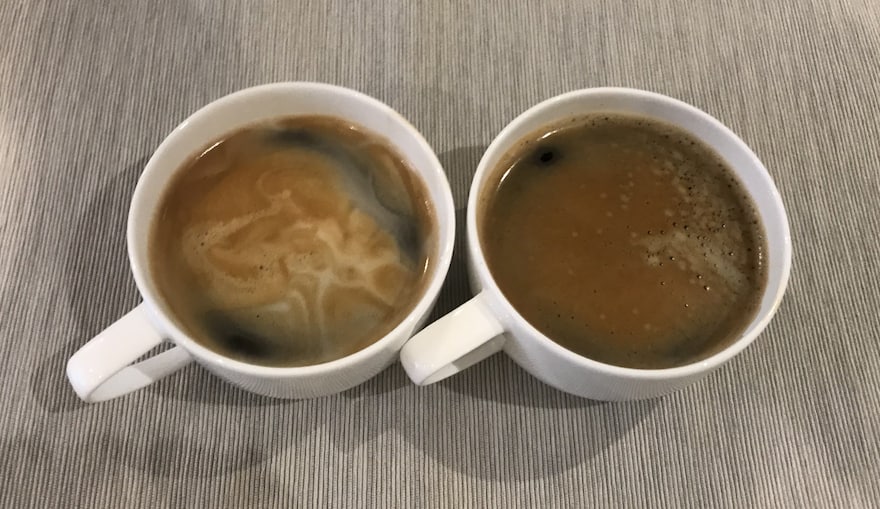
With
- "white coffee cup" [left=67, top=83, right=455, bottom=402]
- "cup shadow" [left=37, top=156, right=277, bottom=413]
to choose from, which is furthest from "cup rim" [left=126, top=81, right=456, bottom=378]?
"cup shadow" [left=37, top=156, right=277, bottom=413]

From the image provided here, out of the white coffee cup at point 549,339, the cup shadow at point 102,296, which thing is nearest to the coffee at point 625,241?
the white coffee cup at point 549,339

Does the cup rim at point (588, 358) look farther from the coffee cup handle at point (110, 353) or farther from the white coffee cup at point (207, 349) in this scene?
the coffee cup handle at point (110, 353)

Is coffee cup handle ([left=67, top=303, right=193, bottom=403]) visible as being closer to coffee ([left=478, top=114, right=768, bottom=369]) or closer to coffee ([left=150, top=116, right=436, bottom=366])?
coffee ([left=150, top=116, right=436, bottom=366])

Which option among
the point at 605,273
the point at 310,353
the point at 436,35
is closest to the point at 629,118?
the point at 605,273

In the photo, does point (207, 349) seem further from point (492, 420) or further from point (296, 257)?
point (492, 420)

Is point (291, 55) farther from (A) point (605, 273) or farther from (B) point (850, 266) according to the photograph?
(B) point (850, 266)

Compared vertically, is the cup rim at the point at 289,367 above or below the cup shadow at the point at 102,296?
above
